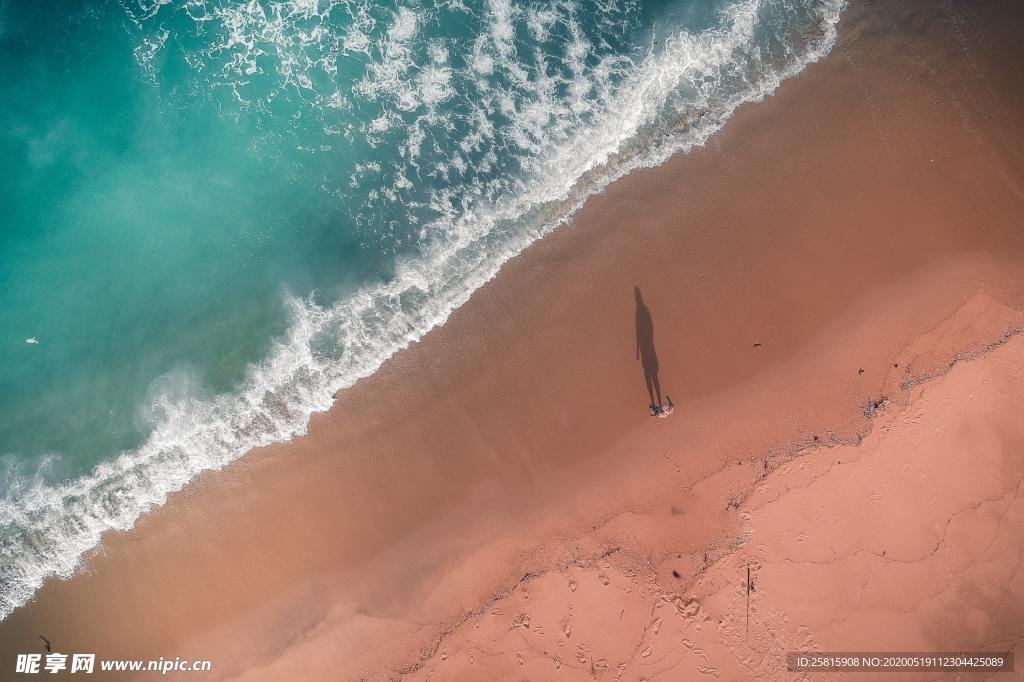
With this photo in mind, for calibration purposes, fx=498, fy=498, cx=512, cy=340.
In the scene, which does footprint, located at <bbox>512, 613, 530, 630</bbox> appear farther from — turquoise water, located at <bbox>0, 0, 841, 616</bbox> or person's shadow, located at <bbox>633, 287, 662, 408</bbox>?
turquoise water, located at <bbox>0, 0, 841, 616</bbox>

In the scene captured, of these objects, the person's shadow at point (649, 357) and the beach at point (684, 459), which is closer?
the beach at point (684, 459)

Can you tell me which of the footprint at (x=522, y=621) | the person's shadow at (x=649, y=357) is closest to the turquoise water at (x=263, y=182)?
the person's shadow at (x=649, y=357)

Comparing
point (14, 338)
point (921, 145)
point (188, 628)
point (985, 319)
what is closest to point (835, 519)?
point (985, 319)

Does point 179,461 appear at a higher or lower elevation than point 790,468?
higher

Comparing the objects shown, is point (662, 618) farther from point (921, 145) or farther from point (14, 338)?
point (14, 338)

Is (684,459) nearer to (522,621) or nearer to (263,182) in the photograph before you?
(522,621)

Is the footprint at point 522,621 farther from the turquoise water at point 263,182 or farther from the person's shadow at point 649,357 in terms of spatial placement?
the turquoise water at point 263,182
